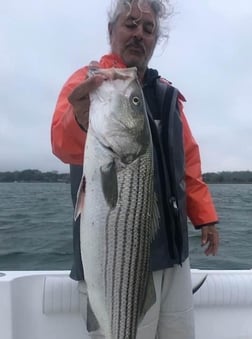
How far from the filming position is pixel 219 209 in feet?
69.8

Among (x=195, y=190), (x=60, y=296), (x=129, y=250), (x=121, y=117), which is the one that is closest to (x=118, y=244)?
(x=129, y=250)

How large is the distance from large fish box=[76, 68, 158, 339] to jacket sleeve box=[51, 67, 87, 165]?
0.20 metres

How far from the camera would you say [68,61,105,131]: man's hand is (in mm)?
2217

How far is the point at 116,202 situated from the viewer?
2.28 meters

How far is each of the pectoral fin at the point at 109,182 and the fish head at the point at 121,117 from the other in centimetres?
8

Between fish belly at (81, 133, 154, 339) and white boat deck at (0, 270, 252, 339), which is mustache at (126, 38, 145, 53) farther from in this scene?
white boat deck at (0, 270, 252, 339)

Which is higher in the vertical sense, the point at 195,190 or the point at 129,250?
the point at 195,190

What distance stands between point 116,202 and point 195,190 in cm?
118

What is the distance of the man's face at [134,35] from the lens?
2.88 metres

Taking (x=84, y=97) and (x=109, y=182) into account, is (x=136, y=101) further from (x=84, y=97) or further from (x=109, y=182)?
(x=109, y=182)

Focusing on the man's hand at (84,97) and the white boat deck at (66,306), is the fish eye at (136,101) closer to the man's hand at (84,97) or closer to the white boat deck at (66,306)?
the man's hand at (84,97)

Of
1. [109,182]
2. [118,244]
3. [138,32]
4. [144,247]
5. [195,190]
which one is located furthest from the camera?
[195,190]

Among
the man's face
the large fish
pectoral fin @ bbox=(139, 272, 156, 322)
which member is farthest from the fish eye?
pectoral fin @ bbox=(139, 272, 156, 322)

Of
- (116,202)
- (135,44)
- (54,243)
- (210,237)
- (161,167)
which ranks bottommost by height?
(54,243)
